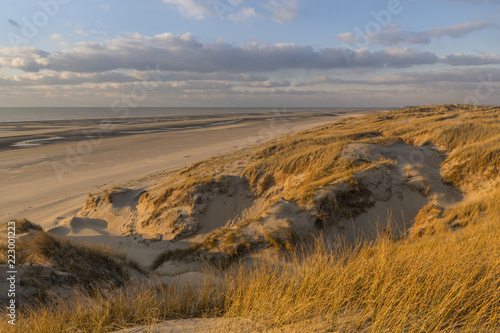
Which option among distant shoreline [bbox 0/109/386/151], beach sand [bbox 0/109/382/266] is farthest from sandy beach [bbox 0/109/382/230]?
distant shoreline [bbox 0/109/386/151]

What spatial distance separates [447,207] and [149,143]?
101 feet

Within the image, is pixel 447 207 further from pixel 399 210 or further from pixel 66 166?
pixel 66 166

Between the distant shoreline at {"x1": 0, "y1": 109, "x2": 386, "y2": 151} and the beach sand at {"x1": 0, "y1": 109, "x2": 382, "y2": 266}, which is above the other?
the distant shoreline at {"x1": 0, "y1": 109, "x2": 386, "y2": 151}

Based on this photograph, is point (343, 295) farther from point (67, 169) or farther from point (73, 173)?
point (67, 169)

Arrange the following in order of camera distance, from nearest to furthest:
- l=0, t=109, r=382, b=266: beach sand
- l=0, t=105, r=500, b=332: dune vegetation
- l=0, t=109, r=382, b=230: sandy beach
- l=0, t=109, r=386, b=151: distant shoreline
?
1. l=0, t=105, r=500, b=332: dune vegetation
2. l=0, t=109, r=382, b=266: beach sand
3. l=0, t=109, r=382, b=230: sandy beach
4. l=0, t=109, r=386, b=151: distant shoreline

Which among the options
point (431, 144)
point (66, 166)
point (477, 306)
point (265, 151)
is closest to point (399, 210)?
point (431, 144)

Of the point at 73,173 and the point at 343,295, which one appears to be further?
the point at 73,173

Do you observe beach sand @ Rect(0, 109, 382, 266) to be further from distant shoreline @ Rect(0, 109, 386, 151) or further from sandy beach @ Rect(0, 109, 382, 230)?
distant shoreline @ Rect(0, 109, 386, 151)

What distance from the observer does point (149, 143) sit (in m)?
32.8

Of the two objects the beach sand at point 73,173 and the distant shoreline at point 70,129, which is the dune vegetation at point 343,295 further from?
the distant shoreline at point 70,129

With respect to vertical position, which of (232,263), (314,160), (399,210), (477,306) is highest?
(314,160)

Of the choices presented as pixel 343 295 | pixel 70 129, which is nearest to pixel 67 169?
pixel 343 295

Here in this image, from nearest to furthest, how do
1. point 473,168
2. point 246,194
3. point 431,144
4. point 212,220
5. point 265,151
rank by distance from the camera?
point 473,168 → point 212,220 → point 246,194 → point 431,144 → point 265,151

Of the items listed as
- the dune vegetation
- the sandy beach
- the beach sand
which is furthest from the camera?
the sandy beach
